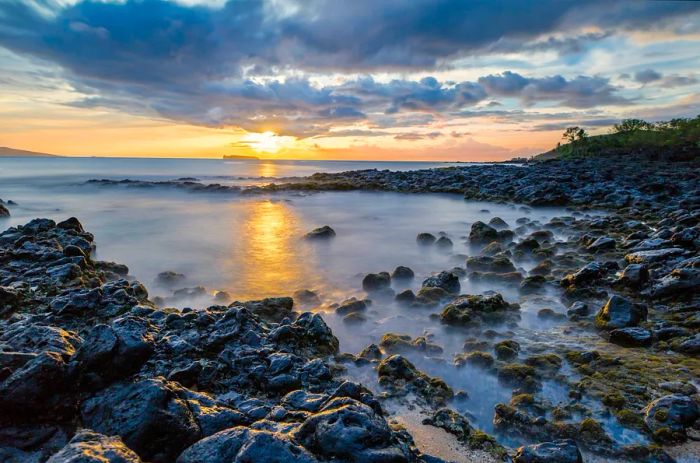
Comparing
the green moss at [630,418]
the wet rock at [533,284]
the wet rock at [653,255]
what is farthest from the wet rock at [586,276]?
the green moss at [630,418]

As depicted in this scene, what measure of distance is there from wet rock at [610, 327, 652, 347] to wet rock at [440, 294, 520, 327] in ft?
4.94

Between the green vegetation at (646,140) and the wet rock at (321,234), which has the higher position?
the green vegetation at (646,140)

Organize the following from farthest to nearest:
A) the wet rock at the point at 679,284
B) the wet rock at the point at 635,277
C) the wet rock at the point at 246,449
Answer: the wet rock at the point at 635,277, the wet rock at the point at 679,284, the wet rock at the point at 246,449

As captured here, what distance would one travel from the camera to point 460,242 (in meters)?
14.5

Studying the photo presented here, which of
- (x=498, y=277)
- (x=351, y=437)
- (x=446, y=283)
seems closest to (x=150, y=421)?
(x=351, y=437)

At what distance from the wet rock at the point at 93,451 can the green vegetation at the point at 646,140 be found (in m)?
59.3

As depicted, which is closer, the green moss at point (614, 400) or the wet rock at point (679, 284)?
the green moss at point (614, 400)

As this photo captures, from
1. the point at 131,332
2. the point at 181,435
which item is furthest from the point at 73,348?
the point at 181,435

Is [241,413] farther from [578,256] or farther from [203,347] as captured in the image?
[578,256]

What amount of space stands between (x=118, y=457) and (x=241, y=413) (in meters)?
1.27

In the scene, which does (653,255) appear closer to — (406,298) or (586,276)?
(586,276)

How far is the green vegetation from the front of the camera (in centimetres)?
4919

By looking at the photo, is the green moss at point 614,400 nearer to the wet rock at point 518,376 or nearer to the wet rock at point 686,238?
the wet rock at point 518,376

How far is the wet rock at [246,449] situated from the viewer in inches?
104
